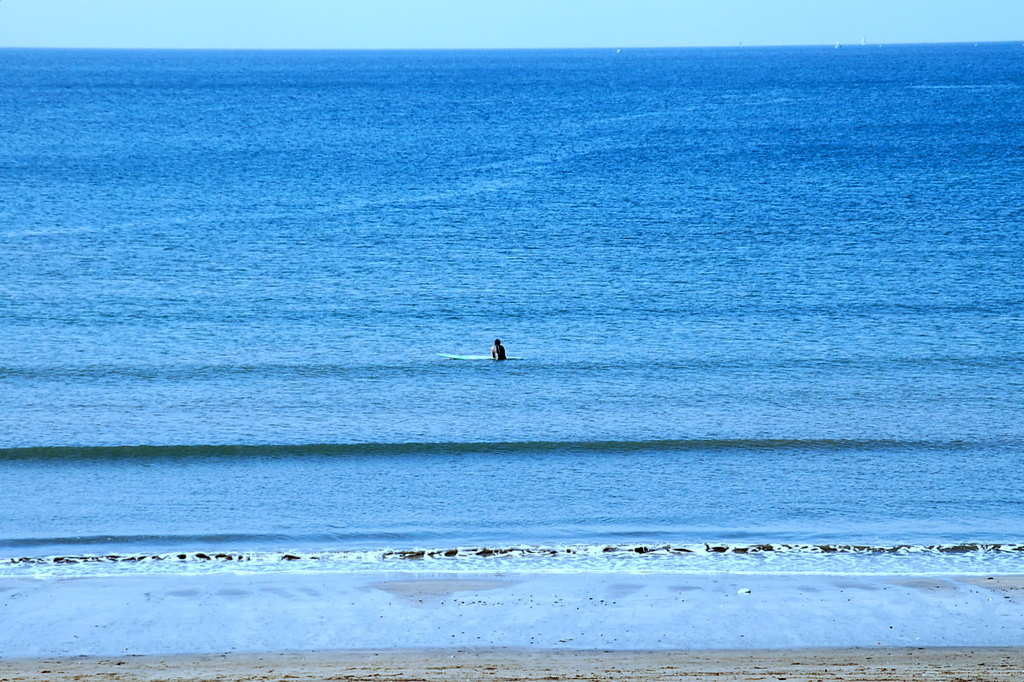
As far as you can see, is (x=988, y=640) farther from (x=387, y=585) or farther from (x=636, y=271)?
(x=636, y=271)

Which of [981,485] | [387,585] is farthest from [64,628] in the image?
[981,485]

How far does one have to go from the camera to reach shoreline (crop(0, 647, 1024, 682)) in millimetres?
11641

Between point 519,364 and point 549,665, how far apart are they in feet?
52.4

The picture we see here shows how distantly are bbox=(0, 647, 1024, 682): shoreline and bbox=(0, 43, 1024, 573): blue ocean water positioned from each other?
316 centimetres

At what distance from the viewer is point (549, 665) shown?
39.9 ft

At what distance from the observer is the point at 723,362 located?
27.3 m

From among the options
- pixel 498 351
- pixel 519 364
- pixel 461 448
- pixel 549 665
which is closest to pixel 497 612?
pixel 549 665

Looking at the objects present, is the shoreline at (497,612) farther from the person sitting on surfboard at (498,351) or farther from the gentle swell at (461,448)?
the person sitting on surfboard at (498,351)

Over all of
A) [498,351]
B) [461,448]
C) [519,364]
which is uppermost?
[498,351]

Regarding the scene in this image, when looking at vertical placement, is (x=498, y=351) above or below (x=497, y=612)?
above

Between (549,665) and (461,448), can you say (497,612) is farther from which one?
(461,448)

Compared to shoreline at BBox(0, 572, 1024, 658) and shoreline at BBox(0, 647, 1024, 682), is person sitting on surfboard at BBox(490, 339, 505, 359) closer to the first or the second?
shoreline at BBox(0, 572, 1024, 658)

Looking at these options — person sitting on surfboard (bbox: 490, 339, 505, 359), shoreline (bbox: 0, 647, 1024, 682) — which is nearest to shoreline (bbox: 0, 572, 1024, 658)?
shoreline (bbox: 0, 647, 1024, 682)

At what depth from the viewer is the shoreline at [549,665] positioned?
38.2 ft
